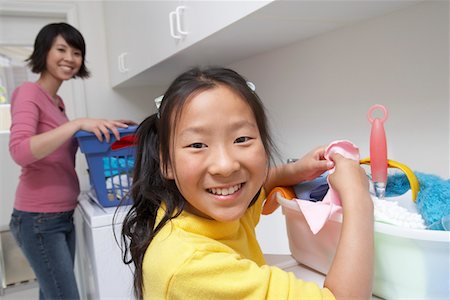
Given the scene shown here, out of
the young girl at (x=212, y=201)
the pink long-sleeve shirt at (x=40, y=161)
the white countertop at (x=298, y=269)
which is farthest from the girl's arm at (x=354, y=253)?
the pink long-sleeve shirt at (x=40, y=161)

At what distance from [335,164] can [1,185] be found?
193 centimetres

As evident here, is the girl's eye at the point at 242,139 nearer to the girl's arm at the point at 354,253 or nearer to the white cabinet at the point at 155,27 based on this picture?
the girl's arm at the point at 354,253

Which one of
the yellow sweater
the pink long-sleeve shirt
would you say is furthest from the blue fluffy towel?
the pink long-sleeve shirt

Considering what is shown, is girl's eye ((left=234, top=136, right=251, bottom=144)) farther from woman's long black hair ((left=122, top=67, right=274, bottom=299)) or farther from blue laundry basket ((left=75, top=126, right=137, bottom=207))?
blue laundry basket ((left=75, top=126, right=137, bottom=207))

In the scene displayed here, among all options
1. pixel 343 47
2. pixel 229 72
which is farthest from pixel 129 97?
pixel 229 72

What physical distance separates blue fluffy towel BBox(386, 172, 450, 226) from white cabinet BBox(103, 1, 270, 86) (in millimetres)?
432

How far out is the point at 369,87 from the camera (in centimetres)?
95

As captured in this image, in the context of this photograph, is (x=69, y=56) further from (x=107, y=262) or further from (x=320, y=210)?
(x=320, y=210)

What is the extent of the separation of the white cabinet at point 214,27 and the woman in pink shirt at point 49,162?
10.8 inches

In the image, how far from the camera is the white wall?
79 cm

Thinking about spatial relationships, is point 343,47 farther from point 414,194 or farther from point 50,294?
point 50,294

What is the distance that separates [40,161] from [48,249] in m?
0.31

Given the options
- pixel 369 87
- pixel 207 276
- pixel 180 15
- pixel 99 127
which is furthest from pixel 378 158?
pixel 99 127

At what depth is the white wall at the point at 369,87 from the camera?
79cm
